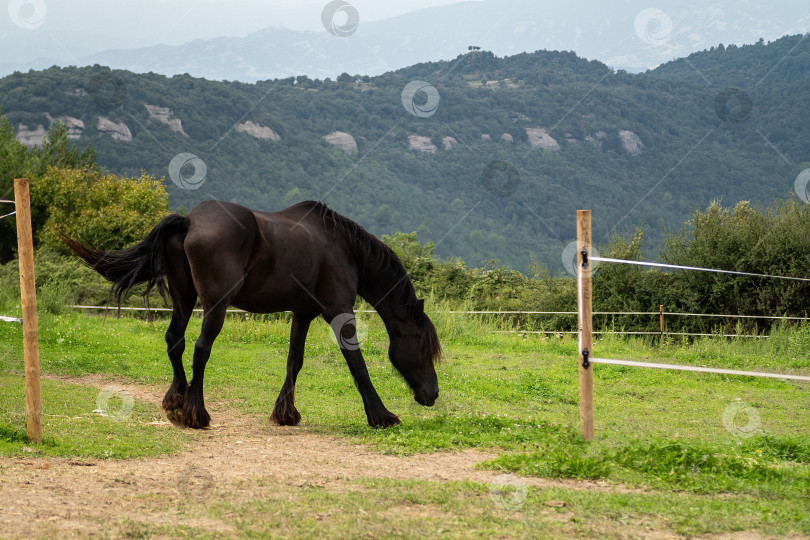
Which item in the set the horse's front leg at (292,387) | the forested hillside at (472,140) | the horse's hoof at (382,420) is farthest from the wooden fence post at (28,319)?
the forested hillside at (472,140)

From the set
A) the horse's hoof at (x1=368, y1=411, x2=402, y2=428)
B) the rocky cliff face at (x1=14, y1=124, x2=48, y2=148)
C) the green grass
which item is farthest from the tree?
the rocky cliff face at (x1=14, y1=124, x2=48, y2=148)

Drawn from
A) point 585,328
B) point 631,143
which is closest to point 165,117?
point 631,143

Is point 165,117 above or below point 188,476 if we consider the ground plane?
above

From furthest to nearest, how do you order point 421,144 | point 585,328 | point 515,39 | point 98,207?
point 515,39 < point 421,144 < point 98,207 < point 585,328

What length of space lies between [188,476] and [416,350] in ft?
10.0

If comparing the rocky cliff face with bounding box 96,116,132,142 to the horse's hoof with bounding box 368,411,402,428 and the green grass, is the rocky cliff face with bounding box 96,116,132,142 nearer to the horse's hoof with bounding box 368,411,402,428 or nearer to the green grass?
the green grass

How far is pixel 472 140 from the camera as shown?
78250mm

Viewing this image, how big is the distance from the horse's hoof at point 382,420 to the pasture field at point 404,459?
13cm

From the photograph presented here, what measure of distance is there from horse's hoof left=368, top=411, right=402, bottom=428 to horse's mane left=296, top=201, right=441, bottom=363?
81 centimetres

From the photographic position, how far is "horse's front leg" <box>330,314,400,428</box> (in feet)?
22.5

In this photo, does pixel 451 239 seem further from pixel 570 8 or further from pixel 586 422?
pixel 570 8

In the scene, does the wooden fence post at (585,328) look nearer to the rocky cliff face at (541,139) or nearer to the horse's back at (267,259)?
the horse's back at (267,259)

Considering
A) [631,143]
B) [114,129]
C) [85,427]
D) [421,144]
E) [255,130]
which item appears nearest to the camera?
[85,427]

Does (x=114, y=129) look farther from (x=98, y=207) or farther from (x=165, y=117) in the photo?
(x=98, y=207)
